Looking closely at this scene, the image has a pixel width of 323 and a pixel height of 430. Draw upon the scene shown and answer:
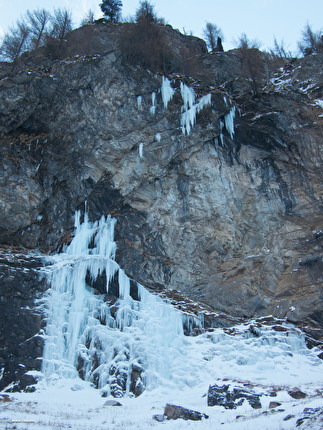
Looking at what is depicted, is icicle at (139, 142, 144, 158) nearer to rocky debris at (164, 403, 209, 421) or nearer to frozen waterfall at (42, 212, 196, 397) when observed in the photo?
frozen waterfall at (42, 212, 196, 397)

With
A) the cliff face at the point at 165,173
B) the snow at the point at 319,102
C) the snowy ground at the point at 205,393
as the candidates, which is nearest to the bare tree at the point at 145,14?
the cliff face at the point at 165,173

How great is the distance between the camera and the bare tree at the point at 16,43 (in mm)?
25547

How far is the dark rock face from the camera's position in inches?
544

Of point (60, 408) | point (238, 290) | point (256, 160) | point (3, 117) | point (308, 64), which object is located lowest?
point (60, 408)

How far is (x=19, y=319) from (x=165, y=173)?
9455mm

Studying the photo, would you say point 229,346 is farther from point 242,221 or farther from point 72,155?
point 72,155

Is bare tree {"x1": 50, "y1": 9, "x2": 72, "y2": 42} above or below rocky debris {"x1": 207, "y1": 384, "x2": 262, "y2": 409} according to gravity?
above

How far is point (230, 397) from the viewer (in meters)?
11.8

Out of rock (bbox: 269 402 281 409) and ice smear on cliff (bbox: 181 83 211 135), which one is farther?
ice smear on cliff (bbox: 181 83 211 135)

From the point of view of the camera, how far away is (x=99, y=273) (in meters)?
16.9

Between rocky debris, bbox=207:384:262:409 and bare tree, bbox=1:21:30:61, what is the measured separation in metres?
22.4

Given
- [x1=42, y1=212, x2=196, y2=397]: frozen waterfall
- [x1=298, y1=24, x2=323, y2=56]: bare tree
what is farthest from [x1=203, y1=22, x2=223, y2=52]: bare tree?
[x1=42, y1=212, x2=196, y2=397]: frozen waterfall

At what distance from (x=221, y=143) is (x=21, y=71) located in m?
10.4

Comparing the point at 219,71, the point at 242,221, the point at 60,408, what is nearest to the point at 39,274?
the point at 60,408
